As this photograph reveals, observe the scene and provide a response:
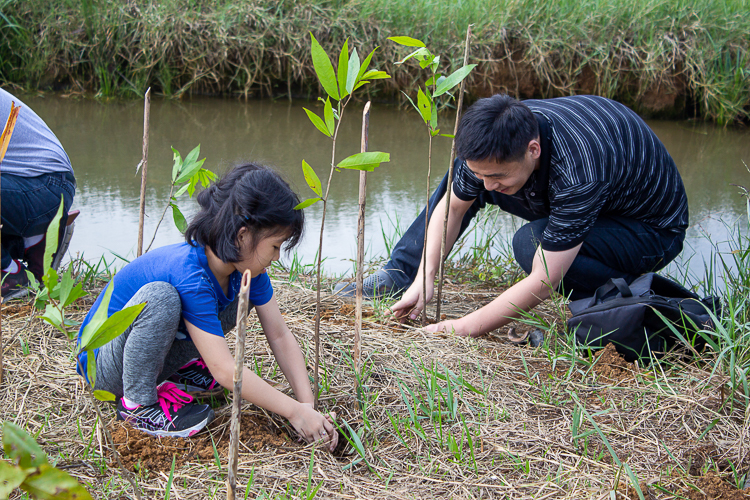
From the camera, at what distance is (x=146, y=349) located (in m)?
1.39

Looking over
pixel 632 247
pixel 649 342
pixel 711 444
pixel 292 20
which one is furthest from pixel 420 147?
pixel 711 444

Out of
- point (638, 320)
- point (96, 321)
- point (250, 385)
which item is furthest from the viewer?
point (638, 320)

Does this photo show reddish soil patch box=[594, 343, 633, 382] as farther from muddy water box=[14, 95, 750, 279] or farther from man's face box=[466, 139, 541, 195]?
muddy water box=[14, 95, 750, 279]

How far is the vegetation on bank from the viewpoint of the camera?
4809 millimetres

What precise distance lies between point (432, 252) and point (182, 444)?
106 cm

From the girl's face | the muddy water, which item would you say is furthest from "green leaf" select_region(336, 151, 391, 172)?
the muddy water

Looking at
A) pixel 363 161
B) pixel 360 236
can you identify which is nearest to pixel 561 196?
pixel 360 236

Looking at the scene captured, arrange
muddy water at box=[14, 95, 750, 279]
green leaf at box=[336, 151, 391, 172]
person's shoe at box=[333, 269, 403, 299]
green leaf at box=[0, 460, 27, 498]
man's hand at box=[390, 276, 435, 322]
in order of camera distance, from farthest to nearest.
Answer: muddy water at box=[14, 95, 750, 279] → person's shoe at box=[333, 269, 403, 299] → man's hand at box=[390, 276, 435, 322] → green leaf at box=[336, 151, 391, 172] → green leaf at box=[0, 460, 27, 498]

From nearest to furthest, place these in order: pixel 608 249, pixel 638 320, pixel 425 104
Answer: pixel 425 104
pixel 638 320
pixel 608 249

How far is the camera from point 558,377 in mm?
1739

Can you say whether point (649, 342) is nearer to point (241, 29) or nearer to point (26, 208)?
point (26, 208)

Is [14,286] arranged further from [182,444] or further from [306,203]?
[306,203]

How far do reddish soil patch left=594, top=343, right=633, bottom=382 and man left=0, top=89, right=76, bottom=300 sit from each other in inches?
70.4

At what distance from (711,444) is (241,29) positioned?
455cm
